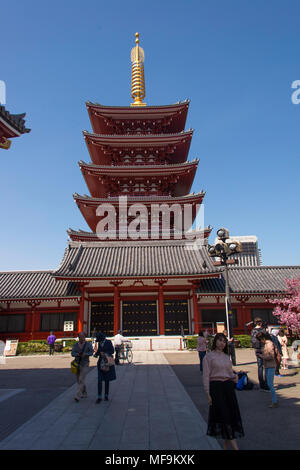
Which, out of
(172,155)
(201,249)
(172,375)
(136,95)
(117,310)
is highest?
(136,95)

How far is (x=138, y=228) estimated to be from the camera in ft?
88.7

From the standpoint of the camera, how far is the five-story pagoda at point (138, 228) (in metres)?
21.8

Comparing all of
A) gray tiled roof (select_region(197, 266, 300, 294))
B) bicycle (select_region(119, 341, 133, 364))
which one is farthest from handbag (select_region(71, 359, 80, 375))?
gray tiled roof (select_region(197, 266, 300, 294))

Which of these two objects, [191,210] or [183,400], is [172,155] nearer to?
[191,210]

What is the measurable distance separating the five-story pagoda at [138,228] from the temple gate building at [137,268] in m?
0.08

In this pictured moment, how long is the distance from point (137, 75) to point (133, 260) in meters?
22.3

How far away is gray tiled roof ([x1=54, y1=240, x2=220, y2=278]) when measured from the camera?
20922mm

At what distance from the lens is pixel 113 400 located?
772 centimetres

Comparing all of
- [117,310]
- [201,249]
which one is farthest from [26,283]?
[201,249]

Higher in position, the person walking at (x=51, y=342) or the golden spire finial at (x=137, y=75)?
the golden spire finial at (x=137, y=75)

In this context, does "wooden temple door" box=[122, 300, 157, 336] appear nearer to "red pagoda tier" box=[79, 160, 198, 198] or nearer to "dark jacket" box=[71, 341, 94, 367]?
"red pagoda tier" box=[79, 160, 198, 198]

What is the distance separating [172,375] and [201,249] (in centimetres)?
1402

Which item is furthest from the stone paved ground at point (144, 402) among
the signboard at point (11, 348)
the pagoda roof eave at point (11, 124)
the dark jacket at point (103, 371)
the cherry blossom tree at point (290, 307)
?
the cherry blossom tree at point (290, 307)

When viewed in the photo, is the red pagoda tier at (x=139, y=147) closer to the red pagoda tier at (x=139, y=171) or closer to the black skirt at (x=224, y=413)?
the red pagoda tier at (x=139, y=171)
